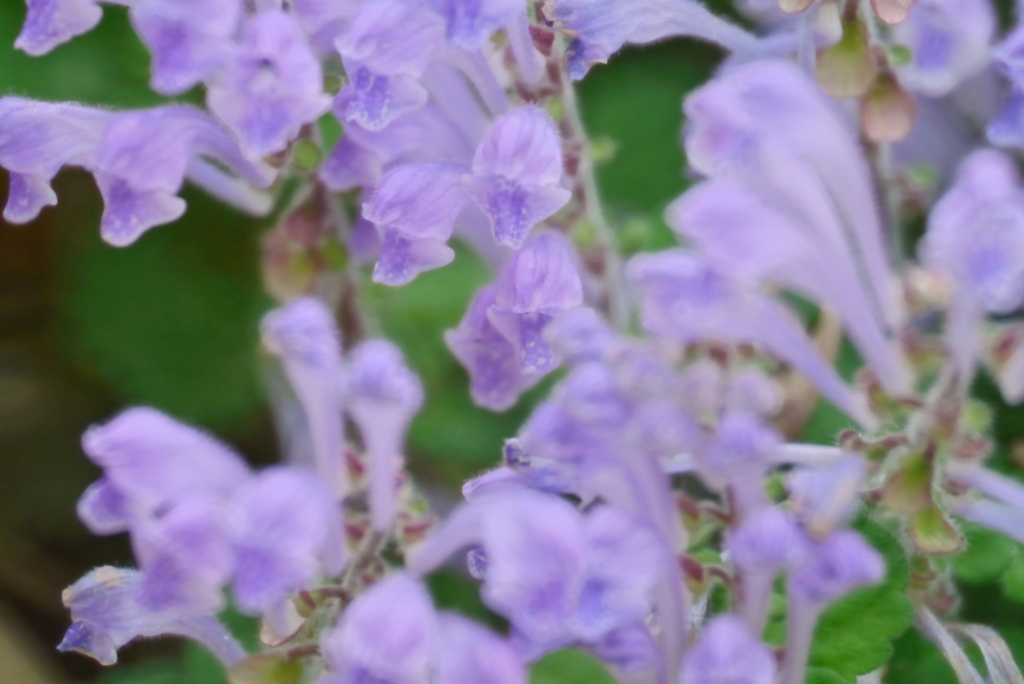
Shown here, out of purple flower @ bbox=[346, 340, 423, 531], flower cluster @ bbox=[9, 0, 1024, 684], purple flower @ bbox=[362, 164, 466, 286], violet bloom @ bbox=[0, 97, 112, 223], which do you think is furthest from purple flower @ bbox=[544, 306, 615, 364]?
violet bloom @ bbox=[0, 97, 112, 223]

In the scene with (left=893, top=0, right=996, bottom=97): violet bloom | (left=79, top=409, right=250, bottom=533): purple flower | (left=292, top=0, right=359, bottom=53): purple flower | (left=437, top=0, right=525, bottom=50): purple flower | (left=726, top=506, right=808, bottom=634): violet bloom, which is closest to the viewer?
(left=726, top=506, right=808, bottom=634): violet bloom

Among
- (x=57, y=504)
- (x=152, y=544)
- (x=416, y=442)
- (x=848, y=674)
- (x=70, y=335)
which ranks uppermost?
(x=152, y=544)

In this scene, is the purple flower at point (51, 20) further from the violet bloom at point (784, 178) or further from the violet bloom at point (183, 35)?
the violet bloom at point (784, 178)

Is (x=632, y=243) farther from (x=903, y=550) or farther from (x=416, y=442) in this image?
(x=903, y=550)

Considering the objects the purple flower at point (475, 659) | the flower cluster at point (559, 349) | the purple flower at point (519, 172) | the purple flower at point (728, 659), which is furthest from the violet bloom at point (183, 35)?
the purple flower at point (728, 659)

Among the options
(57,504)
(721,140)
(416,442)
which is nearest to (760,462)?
(721,140)

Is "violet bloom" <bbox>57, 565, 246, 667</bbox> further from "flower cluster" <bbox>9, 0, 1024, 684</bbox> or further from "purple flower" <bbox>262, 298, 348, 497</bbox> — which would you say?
"purple flower" <bbox>262, 298, 348, 497</bbox>
